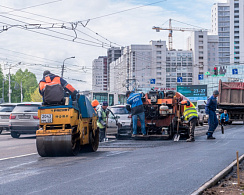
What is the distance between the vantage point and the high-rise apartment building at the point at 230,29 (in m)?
185

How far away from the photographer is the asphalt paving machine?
1848 cm

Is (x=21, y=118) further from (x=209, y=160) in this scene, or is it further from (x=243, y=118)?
(x=243, y=118)

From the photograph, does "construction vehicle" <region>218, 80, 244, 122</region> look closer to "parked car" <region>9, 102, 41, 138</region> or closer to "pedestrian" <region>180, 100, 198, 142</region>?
"parked car" <region>9, 102, 41, 138</region>

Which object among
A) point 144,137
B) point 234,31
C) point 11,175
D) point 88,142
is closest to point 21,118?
point 144,137

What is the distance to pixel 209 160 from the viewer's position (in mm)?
10852

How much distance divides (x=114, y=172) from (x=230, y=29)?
609 ft

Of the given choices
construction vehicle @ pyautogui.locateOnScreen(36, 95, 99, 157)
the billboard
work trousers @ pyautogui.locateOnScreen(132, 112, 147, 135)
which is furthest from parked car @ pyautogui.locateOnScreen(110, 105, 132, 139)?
the billboard

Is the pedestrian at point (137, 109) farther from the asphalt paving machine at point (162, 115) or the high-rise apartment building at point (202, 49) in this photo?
the high-rise apartment building at point (202, 49)

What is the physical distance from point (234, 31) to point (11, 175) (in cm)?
18670

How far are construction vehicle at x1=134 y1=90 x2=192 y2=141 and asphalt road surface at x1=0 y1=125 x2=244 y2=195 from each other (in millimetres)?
5922

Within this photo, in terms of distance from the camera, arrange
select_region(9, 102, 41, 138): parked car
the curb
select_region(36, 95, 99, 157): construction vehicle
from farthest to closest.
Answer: select_region(9, 102, 41, 138): parked car → select_region(36, 95, 99, 157): construction vehicle → the curb

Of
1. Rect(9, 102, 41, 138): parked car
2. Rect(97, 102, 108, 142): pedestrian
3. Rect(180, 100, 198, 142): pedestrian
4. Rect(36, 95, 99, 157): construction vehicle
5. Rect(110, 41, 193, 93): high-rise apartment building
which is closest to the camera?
Rect(36, 95, 99, 157): construction vehicle

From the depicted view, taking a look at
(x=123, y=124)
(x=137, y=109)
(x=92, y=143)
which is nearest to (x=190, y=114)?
(x=137, y=109)

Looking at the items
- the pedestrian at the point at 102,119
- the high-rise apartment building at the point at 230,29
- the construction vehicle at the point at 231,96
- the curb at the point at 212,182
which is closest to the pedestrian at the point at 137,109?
the pedestrian at the point at 102,119
